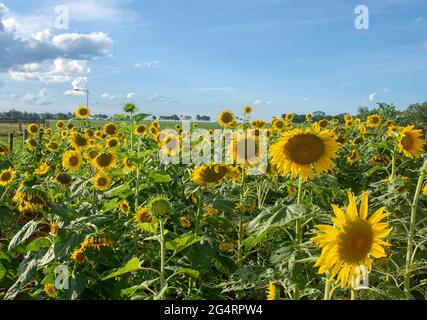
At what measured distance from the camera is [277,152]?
2.85 meters

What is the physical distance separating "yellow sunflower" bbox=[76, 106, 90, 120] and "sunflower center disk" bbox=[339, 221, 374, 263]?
700 cm

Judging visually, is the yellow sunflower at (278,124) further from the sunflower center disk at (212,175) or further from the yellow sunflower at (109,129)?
the sunflower center disk at (212,175)

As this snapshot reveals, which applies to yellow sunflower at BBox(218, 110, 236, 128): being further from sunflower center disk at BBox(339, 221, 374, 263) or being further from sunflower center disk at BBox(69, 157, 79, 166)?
sunflower center disk at BBox(339, 221, 374, 263)

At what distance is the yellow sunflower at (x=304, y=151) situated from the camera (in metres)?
2.82

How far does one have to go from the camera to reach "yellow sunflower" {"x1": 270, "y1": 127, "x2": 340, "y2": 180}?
9.26 ft

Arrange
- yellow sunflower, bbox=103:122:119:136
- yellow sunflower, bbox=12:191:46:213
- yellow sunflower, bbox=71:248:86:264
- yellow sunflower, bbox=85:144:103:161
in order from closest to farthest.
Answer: yellow sunflower, bbox=12:191:46:213 < yellow sunflower, bbox=71:248:86:264 < yellow sunflower, bbox=85:144:103:161 < yellow sunflower, bbox=103:122:119:136

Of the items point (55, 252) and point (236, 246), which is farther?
point (236, 246)

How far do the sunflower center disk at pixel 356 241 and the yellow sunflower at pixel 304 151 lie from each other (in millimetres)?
962

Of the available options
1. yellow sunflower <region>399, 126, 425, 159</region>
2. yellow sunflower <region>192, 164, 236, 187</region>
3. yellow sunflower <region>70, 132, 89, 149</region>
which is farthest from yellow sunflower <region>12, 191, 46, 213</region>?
yellow sunflower <region>70, 132, 89, 149</region>

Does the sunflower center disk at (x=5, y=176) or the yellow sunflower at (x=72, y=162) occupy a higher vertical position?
the yellow sunflower at (x=72, y=162)

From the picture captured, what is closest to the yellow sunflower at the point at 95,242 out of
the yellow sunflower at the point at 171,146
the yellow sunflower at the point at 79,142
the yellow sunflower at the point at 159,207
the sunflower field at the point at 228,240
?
the sunflower field at the point at 228,240
